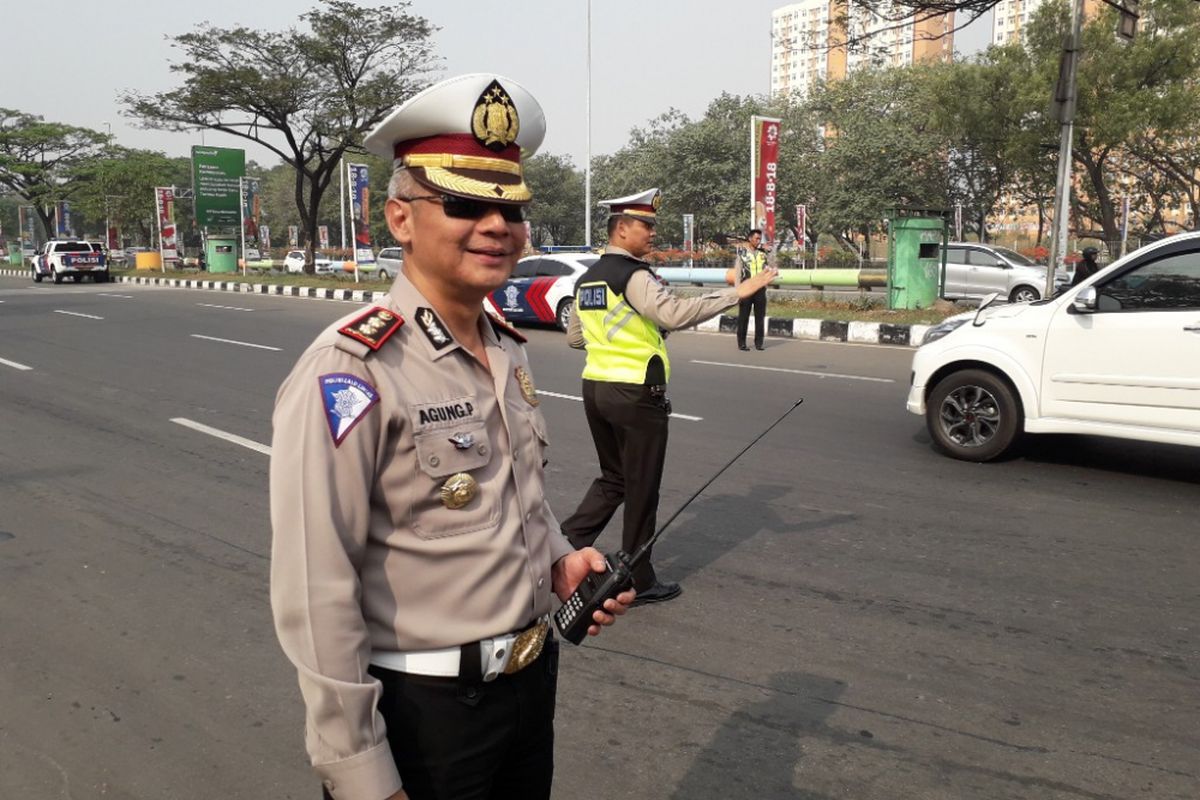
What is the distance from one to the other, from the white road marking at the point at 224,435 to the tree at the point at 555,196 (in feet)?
176

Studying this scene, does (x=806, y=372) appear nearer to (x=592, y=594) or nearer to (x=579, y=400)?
(x=579, y=400)

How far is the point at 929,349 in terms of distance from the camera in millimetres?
6793

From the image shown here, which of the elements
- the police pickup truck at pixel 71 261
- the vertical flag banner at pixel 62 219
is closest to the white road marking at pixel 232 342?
the police pickup truck at pixel 71 261

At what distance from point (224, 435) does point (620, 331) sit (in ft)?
14.7

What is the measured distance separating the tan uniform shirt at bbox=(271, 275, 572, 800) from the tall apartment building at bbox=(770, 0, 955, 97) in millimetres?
10811

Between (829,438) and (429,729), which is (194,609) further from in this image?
(829,438)

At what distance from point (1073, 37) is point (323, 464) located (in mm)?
14179

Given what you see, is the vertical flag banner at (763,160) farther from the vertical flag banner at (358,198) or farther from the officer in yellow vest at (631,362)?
the vertical flag banner at (358,198)

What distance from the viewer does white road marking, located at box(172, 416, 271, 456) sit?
692 cm

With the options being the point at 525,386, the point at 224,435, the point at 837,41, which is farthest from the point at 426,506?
the point at 837,41

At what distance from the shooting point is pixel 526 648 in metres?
1.59

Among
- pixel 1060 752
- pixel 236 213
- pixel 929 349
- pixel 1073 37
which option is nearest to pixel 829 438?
pixel 929 349

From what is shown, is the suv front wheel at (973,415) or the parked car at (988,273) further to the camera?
the parked car at (988,273)

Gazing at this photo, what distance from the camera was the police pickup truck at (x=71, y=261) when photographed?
3359cm
